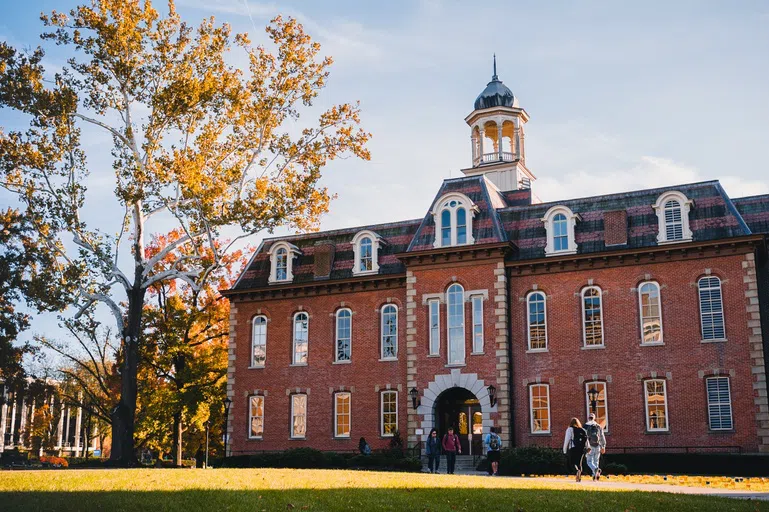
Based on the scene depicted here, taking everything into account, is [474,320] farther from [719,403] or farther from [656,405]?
[719,403]

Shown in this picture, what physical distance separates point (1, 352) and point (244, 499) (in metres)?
28.0

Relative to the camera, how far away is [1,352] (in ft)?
125

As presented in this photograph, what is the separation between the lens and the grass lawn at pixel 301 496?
1454 centimetres

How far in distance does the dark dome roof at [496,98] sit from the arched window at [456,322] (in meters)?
14.2

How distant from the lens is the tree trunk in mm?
33625

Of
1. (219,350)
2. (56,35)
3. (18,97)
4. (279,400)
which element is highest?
(56,35)

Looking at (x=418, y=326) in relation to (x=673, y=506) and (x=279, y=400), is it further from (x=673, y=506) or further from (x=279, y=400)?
(x=673, y=506)

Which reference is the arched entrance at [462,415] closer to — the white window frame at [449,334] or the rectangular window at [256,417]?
the white window frame at [449,334]

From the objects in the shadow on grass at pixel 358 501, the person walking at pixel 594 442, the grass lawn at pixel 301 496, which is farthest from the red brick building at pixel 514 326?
the shadow on grass at pixel 358 501

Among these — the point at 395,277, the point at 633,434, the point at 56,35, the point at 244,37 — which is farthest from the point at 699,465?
the point at 56,35

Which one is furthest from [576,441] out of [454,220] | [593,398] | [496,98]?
[496,98]

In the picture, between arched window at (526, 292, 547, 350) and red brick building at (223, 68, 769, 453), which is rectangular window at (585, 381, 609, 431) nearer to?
red brick building at (223, 68, 769, 453)

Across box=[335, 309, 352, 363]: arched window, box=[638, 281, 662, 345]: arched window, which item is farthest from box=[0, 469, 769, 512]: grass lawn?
box=[335, 309, 352, 363]: arched window

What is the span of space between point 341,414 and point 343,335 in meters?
3.58
